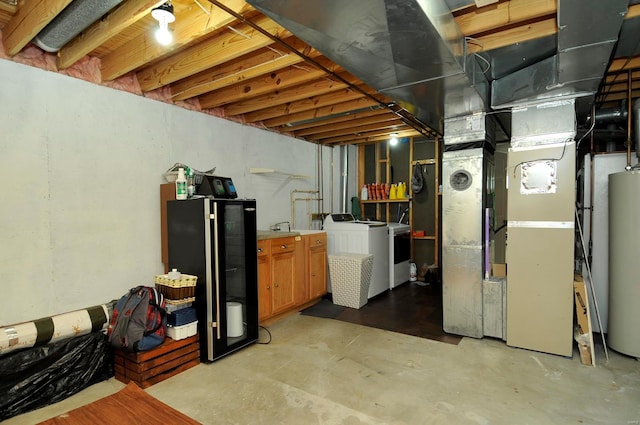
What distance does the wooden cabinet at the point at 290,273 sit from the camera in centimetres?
389

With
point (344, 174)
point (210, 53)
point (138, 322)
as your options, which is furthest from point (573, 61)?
point (344, 174)

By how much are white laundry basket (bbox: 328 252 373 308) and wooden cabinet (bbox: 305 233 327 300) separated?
0.48 ft

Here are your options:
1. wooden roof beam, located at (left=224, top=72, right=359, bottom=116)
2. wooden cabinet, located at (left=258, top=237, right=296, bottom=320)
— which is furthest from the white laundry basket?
wooden roof beam, located at (left=224, top=72, right=359, bottom=116)

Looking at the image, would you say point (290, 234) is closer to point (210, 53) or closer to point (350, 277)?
point (350, 277)

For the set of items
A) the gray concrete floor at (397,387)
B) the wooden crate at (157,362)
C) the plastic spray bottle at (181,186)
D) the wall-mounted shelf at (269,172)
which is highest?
the wall-mounted shelf at (269,172)

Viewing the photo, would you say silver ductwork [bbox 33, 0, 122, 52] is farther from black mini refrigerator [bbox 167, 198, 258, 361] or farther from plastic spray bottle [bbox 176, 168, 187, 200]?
black mini refrigerator [bbox 167, 198, 258, 361]

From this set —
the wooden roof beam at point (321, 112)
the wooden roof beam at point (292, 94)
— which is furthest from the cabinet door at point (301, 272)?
the wooden roof beam at point (292, 94)

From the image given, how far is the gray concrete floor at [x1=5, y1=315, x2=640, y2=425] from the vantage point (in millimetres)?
2264

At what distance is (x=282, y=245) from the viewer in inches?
163

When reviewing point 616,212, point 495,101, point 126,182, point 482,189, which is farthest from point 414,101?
point 126,182

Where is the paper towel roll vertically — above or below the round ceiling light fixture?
below

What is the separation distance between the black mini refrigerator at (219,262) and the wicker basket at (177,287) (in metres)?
0.07

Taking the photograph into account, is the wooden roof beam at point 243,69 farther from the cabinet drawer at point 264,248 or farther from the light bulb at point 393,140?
the light bulb at point 393,140

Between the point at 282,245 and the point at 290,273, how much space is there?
0.40m
